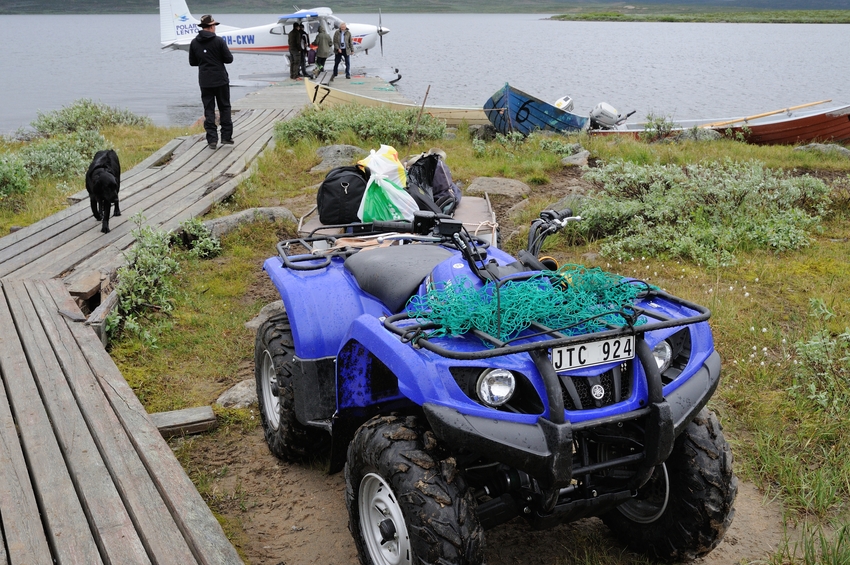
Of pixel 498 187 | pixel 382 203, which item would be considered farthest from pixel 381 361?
pixel 498 187

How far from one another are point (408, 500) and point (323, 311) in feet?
4.12

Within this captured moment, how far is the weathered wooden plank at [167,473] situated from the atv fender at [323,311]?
0.84 meters

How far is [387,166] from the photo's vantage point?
6.55 metres

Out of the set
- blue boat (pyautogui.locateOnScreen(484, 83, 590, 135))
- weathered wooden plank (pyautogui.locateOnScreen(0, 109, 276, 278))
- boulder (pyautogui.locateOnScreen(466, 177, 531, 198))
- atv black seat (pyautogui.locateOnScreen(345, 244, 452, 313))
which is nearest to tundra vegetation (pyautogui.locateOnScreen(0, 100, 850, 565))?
boulder (pyautogui.locateOnScreen(466, 177, 531, 198))

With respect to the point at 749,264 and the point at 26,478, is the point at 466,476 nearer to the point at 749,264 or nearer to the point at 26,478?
the point at 26,478

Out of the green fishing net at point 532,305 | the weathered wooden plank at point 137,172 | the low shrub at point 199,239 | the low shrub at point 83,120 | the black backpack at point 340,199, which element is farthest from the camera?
the low shrub at point 83,120

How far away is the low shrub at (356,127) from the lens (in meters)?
13.3

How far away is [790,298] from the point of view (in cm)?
629

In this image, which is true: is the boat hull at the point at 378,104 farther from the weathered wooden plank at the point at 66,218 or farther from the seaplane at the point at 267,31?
the seaplane at the point at 267,31

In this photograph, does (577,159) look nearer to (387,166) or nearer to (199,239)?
(387,166)

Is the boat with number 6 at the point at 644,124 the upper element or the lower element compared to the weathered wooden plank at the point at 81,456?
upper

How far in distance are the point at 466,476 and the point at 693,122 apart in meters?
16.9

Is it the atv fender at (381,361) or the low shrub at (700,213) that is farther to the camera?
the low shrub at (700,213)

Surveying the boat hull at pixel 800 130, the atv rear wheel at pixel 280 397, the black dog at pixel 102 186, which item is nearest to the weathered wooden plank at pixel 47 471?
the atv rear wheel at pixel 280 397
